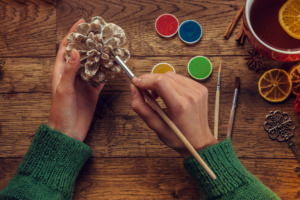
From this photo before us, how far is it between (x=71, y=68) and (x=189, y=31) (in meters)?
0.44

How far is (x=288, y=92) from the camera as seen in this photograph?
905 mm

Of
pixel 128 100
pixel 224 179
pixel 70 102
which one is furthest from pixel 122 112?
pixel 224 179

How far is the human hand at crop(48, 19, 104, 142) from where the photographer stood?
2.68 feet

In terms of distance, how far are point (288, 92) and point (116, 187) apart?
671mm

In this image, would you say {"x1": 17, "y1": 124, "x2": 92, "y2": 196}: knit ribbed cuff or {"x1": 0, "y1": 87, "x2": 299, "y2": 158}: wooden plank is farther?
{"x1": 0, "y1": 87, "x2": 299, "y2": 158}: wooden plank

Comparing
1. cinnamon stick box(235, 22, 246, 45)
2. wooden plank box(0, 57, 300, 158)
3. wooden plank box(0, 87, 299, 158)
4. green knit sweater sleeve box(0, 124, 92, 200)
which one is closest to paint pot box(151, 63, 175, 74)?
wooden plank box(0, 57, 300, 158)

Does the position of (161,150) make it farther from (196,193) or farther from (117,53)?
(117,53)

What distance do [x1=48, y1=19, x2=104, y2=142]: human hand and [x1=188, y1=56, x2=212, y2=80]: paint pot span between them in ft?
1.07

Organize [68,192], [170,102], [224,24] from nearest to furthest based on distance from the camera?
1. [170,102]
2. [68,192]
3. [224,24]

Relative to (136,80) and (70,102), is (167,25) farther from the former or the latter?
(70,102)

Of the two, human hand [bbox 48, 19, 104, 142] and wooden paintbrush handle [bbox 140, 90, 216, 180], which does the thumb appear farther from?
wooden paintbrush handle [bbox 140, 90, 216, 180]

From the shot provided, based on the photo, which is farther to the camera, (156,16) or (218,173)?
(156,16)

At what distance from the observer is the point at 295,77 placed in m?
0.91

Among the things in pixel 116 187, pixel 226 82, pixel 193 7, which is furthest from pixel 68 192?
pixel 193 7
